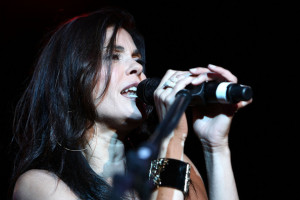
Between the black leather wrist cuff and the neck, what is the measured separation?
0.41 metres

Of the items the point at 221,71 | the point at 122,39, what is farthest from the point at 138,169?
the point at 122,39

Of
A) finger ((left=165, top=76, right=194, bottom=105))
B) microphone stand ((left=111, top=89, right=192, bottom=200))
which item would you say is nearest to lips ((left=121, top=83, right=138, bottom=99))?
finger ((left=165, top=76, right=194, bottom=105))

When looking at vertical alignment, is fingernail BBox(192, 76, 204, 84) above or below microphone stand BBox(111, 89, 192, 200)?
above

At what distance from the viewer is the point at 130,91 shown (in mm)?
1410

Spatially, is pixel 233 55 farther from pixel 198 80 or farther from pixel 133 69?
pixel 198 80

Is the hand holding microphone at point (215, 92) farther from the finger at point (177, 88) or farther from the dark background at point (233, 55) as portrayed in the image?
the dark background at point (233, 55)

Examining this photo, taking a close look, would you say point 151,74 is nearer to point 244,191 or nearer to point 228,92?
point 244,191

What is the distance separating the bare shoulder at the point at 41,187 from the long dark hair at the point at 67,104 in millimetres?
47

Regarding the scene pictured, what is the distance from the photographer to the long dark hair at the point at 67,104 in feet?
4.31

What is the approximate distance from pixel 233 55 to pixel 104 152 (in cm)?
121

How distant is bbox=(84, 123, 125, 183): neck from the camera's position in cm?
143

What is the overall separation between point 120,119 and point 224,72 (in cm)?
54

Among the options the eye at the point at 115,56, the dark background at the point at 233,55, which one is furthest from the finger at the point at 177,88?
the dark background at the point at 233,55

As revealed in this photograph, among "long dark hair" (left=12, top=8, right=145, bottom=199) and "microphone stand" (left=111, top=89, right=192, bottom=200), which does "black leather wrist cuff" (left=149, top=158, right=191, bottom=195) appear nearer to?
"long dark hair" (left=12, top=8, right=145, bottom=199)
